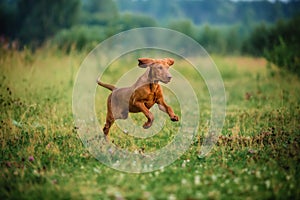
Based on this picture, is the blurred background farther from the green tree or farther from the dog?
the dog

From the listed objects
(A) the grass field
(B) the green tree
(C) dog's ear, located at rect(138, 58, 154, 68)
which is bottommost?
(A) the grass field

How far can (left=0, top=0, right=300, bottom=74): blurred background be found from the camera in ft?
77.1

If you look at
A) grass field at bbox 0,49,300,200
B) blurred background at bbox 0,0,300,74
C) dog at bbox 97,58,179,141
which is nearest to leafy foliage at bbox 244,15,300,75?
blurred background at bbox 0,0,300,74

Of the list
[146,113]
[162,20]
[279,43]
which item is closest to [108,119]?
[146,113]

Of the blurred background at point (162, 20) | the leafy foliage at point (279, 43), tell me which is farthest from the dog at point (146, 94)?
the blurred background at point (162, 20)

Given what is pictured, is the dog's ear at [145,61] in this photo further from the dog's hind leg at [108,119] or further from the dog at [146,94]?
the dog's hind leg at [108,119]

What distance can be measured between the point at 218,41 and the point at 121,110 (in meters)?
20.6

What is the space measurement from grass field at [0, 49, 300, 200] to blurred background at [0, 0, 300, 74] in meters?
13.2

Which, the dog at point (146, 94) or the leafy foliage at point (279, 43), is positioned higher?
the leafy foliage at point (279, 43)

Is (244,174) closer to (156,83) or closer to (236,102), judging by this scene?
(156,83)

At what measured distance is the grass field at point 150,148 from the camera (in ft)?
14.9

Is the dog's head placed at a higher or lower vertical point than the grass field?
higher

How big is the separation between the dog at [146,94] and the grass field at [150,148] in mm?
583

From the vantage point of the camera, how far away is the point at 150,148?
6.16m
